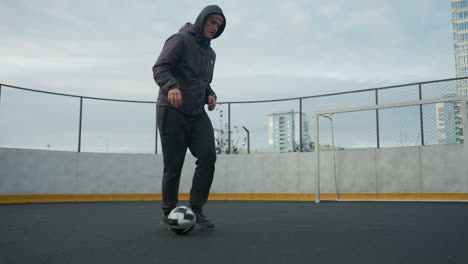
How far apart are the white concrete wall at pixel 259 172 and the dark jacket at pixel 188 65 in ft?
22.9

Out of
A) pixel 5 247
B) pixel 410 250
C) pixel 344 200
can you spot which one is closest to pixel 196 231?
pixel 5 247

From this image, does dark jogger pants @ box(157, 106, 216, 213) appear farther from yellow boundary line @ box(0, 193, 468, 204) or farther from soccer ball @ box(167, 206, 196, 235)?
yellow boundary line @ box(0, 193, 468, 204)

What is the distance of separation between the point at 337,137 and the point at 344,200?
155 centimetres

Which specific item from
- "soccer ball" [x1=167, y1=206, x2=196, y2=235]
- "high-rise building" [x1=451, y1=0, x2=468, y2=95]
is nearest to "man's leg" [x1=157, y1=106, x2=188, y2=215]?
"soccer ball" [x1=167, y1=206, x2=196, y2=235]

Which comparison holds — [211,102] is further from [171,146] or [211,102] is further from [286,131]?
[286,131]

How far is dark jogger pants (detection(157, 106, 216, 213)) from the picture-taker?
10.7 feet

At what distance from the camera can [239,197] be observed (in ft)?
35.0

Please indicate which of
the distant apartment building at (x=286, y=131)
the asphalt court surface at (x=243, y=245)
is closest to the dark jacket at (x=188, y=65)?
the asphalt court surface at (x=243, y=245)

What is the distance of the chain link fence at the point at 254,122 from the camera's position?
8.77m

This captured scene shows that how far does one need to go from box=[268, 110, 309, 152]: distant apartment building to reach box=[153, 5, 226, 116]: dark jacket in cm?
697

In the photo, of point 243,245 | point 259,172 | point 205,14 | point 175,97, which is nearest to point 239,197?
point 259,172

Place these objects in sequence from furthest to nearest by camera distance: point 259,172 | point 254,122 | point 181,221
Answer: point 254,122
point 259,172
point 181,221

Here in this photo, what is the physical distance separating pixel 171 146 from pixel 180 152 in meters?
0.09

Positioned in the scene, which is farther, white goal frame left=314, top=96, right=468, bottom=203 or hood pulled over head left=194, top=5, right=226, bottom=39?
white goal frame left=314, top=96, right=468, bottom=203
